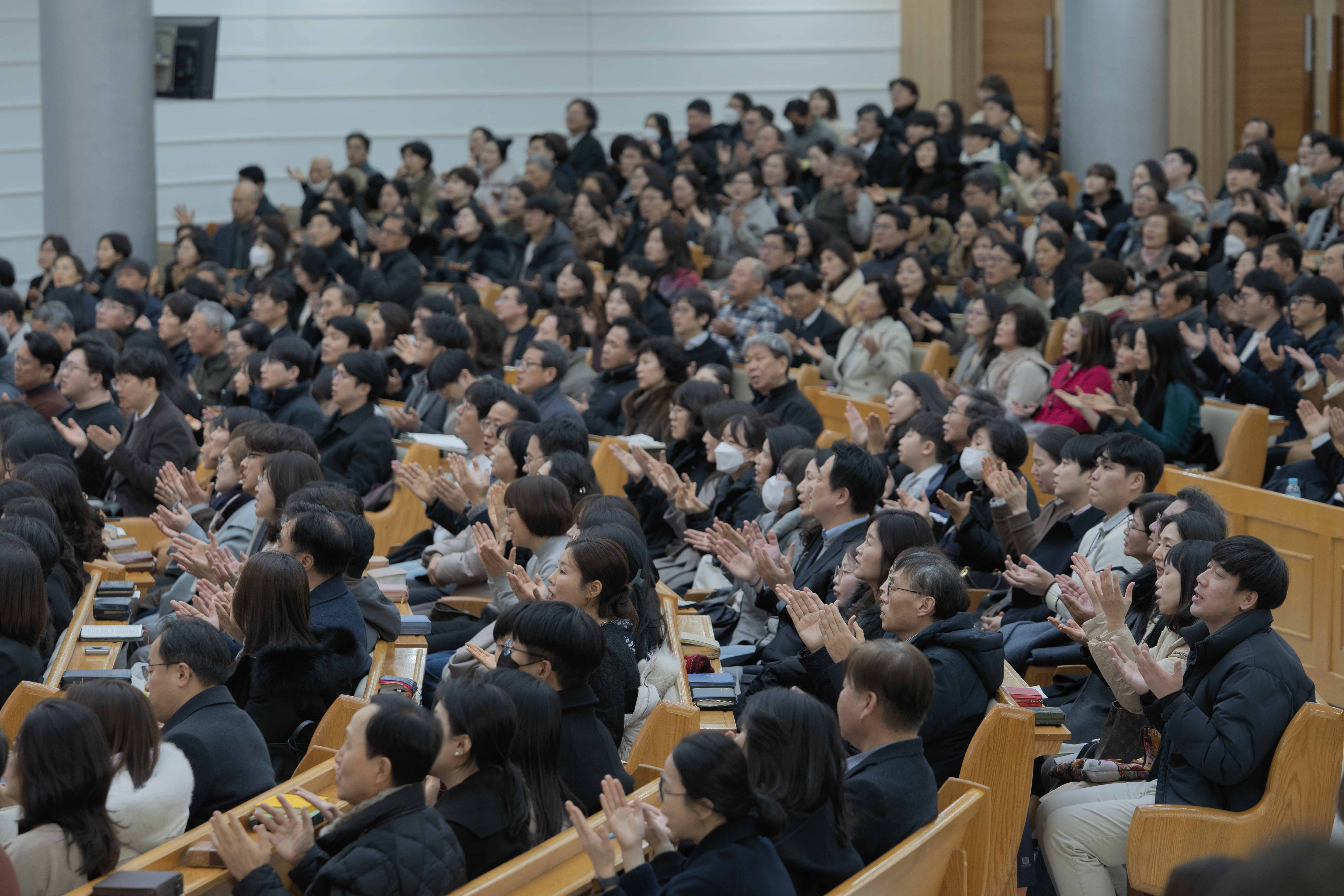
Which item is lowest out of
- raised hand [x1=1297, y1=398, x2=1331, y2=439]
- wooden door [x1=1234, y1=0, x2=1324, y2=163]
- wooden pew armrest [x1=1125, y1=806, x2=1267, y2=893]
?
wooden pew armrest [x1=1125, y1=806, x2=1267, y2=893]

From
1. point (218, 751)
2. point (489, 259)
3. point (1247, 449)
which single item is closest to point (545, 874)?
point (218, 751)

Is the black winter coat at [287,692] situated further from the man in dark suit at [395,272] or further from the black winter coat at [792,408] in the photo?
the man in dark suit at [395,272]

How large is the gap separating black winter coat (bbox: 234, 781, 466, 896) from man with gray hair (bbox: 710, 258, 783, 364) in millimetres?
5793

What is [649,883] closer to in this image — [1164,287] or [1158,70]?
[1164,287]

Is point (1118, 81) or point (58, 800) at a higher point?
point (1118, 81)

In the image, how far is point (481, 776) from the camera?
2717 mm

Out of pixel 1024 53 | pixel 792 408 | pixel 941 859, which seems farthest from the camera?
pixel 1024 53

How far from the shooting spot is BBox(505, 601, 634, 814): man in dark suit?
3.04m

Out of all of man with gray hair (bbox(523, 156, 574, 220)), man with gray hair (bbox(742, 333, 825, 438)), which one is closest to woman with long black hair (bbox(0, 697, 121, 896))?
man with gray hair (bbox(742, 333, 825, 438))

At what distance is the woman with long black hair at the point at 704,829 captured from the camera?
2.44 metres

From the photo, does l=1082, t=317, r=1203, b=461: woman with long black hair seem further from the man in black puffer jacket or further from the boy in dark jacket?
the man in black puffer jacket

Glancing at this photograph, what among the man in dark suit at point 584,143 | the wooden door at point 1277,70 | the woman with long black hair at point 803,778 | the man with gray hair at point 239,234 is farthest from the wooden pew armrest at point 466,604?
the wooden door at point 1277,70

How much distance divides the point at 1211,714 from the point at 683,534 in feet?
8.39

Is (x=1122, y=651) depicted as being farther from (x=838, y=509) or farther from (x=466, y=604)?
(x=466, y=604)
